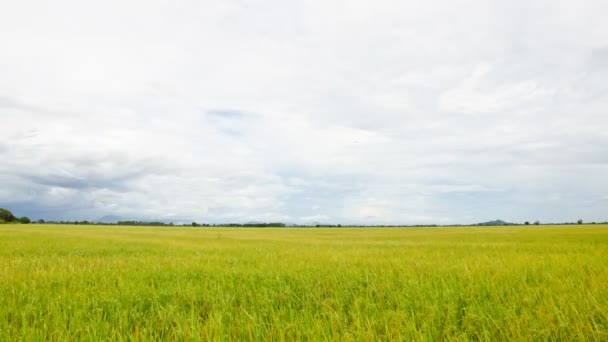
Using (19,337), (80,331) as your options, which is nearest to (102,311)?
(80,331)

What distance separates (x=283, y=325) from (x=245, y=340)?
47 cm

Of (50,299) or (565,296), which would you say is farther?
(50,299)

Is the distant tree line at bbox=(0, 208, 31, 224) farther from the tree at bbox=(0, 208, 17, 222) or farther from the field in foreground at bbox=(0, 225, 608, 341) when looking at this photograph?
the field in foreground at bbox=(0, 225, 608, 341)

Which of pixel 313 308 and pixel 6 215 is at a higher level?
pixel 6 215

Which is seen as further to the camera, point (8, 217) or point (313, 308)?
point (8, 217)

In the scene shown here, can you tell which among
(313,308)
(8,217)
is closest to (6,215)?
(8,217)

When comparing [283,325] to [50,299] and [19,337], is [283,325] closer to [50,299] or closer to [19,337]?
[19,337]

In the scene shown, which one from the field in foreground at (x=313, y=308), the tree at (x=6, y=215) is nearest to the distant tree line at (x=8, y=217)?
the tree at (x=6, y=215)

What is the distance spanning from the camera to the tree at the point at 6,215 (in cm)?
14211

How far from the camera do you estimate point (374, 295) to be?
5477mm

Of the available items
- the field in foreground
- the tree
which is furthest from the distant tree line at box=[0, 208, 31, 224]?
the field in foreground

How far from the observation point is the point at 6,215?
473 ft

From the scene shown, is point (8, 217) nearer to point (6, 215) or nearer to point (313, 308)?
point (6, 215)

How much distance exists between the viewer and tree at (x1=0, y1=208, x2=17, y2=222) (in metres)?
142
